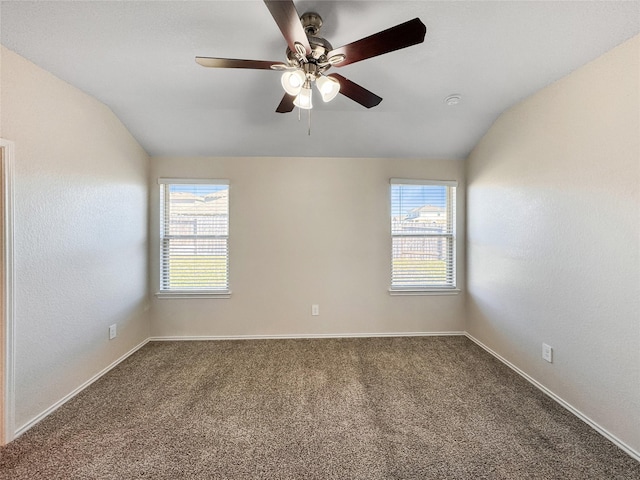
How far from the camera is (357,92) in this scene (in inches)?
66.6

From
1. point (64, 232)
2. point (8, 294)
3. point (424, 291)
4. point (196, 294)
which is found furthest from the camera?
point (424, 291)

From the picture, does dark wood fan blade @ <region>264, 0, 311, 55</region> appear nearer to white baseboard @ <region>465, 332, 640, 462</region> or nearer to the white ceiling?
the white ceiling

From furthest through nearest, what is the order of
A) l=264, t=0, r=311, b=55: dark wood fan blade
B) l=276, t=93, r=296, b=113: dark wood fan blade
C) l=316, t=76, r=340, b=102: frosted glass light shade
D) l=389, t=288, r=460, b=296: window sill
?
1. l=389, t=288, r=460, b=296: window sill
2. l=276, t=93, r=296, b=113: dark wood fan blade
3. l=316, t=76, r=340, b=102: frosted glass light shade
4. l=264, t=0, r=311, b=55: dark wood fan blade

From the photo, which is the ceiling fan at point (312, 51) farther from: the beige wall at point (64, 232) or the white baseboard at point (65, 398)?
the white baseboard at point (65, 398)

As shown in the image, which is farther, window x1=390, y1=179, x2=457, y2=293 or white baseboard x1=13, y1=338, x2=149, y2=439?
window x1=390, y1=179, x2=457, y2=293

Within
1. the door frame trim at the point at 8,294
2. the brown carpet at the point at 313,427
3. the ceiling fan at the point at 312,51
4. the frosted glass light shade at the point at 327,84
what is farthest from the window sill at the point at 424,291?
the door frame trim at the point at 8,294

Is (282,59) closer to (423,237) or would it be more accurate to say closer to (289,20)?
(289,20)

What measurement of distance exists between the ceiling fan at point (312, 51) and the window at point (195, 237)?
2044mm

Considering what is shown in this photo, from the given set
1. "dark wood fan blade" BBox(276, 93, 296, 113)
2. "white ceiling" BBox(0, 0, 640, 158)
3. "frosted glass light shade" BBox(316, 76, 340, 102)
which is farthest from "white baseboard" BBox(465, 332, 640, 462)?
"dark wood fan blade" BBox(276, 93, 296, 113)

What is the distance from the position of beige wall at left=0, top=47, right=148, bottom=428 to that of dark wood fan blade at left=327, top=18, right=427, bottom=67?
213cm

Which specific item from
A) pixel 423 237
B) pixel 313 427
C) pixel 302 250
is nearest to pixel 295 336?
pixel 302 250

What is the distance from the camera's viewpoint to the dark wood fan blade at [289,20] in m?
1.03

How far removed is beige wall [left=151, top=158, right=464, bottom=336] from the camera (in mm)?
3227

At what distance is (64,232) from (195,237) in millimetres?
1289
